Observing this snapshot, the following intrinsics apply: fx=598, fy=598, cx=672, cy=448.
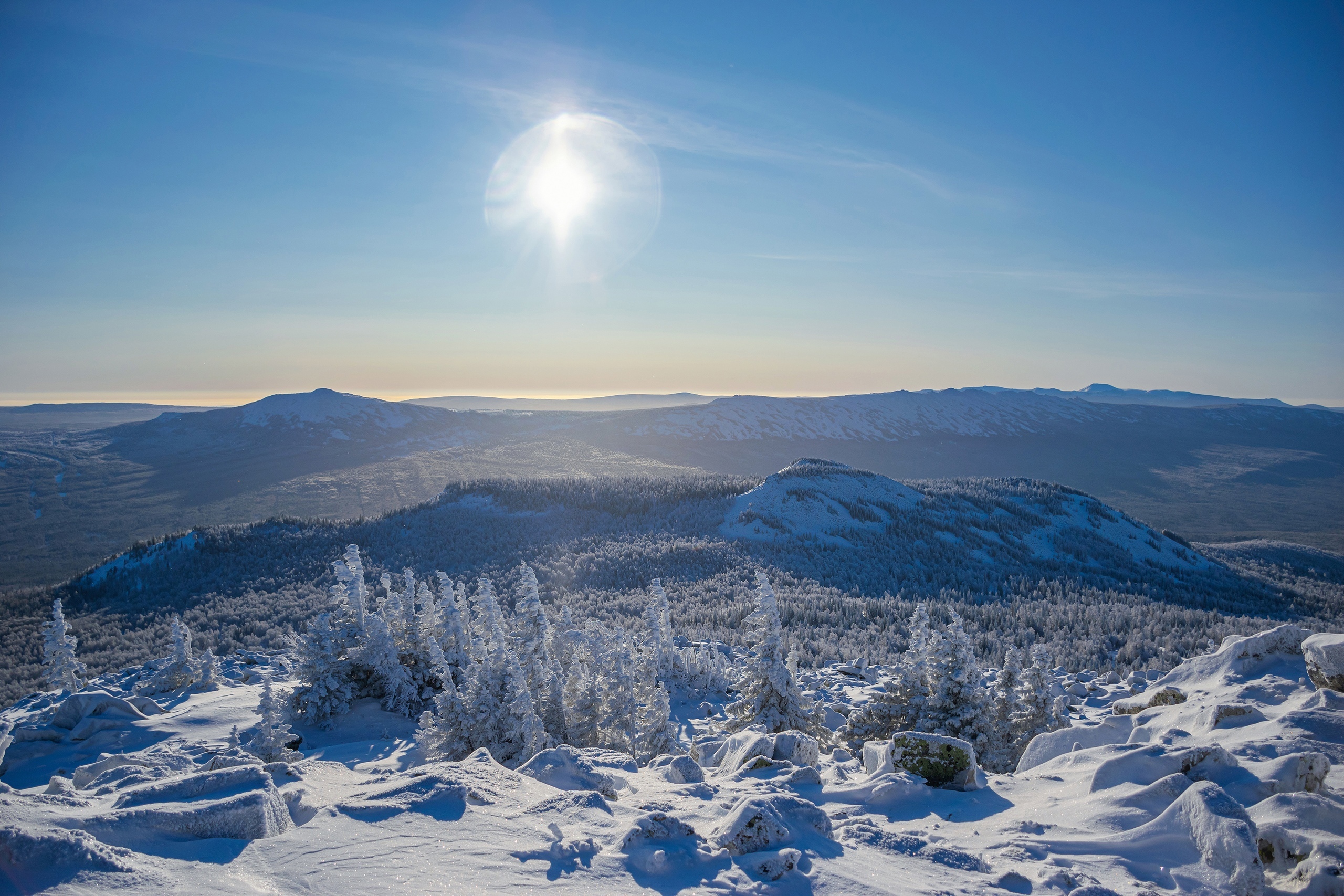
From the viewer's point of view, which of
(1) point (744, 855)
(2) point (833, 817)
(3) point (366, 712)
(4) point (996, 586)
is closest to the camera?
(1) point (744, 855)

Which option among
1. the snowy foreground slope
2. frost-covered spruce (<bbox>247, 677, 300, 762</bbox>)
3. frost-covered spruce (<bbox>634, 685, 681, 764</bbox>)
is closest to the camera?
the snowy foreground slope

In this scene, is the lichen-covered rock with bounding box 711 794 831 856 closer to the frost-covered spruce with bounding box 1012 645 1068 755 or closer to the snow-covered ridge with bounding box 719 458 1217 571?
the frost-covered spruce with bounding box 1012 645 1068 755

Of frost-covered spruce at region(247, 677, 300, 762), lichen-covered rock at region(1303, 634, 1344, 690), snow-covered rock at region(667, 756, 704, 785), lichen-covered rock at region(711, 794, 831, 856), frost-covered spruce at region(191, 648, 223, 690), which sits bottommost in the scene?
frost-covered spruce at region(191, 648, 223, 690)

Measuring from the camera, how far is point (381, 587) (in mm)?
64250

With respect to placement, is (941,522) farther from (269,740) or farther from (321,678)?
(269,740)

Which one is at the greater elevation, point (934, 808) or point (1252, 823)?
point (1252, 823)

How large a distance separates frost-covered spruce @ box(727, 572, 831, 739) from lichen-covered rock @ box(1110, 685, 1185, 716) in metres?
7.92

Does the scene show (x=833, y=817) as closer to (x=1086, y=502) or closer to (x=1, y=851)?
(x=1, y=851)

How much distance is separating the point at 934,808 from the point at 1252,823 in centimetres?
400

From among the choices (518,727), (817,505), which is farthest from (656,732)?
(817,505)

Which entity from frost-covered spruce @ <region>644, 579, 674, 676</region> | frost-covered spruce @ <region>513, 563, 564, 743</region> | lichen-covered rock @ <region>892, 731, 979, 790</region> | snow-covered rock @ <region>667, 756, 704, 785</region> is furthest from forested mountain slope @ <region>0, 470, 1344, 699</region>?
snow-covered rock @ <region>667, 756, 704, 785</region>

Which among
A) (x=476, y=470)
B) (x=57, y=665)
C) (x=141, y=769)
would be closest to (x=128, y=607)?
(x=57, y=665)

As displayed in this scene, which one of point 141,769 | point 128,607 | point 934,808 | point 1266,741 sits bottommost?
point 128,607

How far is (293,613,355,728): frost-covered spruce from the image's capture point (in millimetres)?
21734
